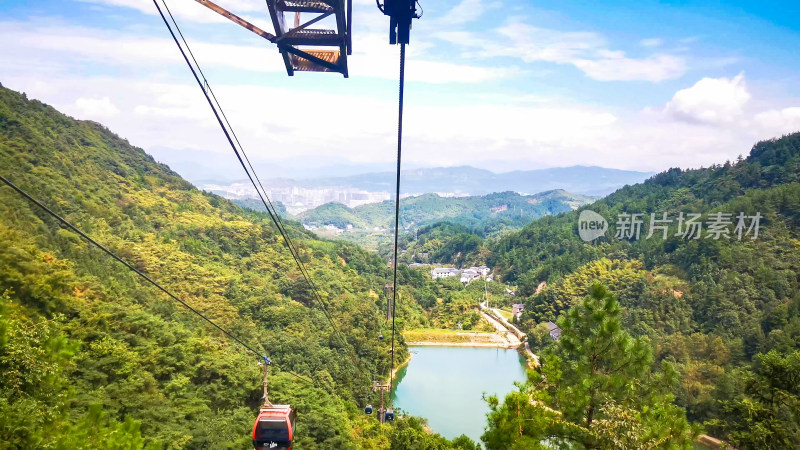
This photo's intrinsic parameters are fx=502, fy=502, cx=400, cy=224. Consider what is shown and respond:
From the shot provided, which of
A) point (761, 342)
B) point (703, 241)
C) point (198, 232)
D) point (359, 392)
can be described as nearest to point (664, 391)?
point (359, 392)

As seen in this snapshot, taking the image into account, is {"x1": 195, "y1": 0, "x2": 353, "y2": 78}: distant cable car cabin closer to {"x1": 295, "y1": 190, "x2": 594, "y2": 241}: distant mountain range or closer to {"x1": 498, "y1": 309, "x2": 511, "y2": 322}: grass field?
{"x1": 498, "y1": 309, "x2": 511, "y2": 322}: grass field

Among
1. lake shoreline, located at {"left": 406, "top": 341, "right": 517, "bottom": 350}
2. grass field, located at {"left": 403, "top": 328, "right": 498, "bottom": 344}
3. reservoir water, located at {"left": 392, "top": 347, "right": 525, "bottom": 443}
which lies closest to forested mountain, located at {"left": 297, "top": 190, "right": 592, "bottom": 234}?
grass field, located at {"left": 403, "top": 328, "right": 498, "bottom": 344}

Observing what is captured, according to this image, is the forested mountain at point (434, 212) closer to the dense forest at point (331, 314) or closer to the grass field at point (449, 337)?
the dense forest at point (331, 314)

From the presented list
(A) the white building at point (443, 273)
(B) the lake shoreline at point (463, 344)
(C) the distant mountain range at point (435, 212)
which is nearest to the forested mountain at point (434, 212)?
(C) the distant mountain range at point (435, 212)

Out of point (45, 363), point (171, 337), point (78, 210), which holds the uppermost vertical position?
point (78, 210)

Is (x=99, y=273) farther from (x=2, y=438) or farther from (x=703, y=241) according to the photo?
(x=703, y=241)

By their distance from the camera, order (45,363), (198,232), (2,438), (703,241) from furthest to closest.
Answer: (703,241) < (198,232) < (45,363) < (2,438)
